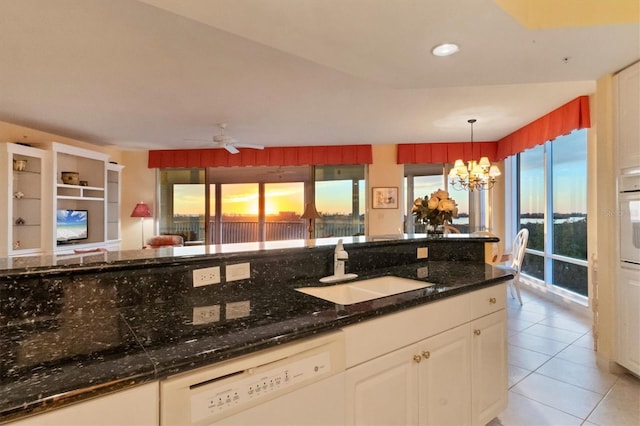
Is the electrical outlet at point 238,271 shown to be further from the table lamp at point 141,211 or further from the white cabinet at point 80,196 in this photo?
the table lamp at point 141,211

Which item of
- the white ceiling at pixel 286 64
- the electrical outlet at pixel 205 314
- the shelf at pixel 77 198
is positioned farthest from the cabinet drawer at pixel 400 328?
the shelf at pixel 77 198

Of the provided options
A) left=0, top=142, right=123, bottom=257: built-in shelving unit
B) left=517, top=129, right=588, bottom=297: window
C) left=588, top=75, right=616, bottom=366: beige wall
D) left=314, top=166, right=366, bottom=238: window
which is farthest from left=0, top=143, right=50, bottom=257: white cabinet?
left=517, top=129, right=588, bottom=297: window

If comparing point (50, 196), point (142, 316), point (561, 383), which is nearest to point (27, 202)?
point (50, 196)

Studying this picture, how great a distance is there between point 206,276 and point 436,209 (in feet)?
5.70

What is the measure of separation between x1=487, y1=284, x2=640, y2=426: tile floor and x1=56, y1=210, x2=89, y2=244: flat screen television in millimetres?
5890

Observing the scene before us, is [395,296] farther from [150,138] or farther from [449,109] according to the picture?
[150,138]

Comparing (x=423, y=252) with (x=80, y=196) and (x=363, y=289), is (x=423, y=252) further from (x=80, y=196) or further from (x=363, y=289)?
(x=80, y=196)

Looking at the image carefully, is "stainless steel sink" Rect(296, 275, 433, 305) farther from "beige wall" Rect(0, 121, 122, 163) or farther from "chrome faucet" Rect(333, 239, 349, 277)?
"beige wall" Rect(0, 121, 122, 163)

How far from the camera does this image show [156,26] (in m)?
2.24

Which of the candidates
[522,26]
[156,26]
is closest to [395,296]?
[522,26]

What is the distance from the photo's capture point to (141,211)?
622 cm

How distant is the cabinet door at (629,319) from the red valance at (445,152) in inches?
143

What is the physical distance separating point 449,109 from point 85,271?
4012 millimetres

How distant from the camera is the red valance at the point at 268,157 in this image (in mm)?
6090
